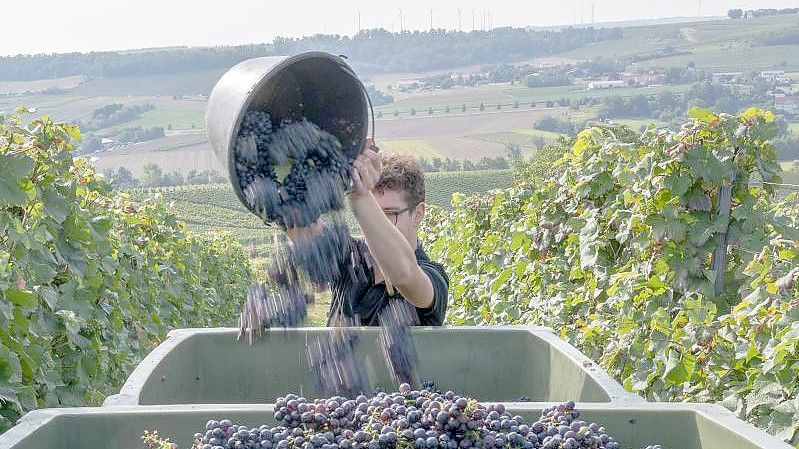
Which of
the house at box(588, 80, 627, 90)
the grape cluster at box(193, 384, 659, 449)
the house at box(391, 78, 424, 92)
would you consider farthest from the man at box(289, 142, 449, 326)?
the house at box(588, 80, 627, 90)

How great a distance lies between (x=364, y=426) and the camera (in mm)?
1650

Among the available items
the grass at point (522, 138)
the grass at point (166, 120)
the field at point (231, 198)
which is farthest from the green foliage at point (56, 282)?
the grass at point (522, 138)

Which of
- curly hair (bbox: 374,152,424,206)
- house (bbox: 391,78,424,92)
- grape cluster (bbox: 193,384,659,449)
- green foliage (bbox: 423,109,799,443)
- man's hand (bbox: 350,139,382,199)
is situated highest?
man's hand (bbox: 350,139,382,199)

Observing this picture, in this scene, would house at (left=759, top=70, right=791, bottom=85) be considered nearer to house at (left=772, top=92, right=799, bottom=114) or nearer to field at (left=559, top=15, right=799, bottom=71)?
field at (left=559, top=15, right=799, bottom=71)

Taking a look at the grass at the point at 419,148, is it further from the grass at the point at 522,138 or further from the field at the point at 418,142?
the grass at the point at 522,138

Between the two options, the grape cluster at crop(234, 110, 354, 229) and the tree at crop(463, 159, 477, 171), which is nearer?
the grape cluster at crop(234, 110, 354, 229)

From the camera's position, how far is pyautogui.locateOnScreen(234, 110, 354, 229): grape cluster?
268cm

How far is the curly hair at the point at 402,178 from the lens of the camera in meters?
3.26

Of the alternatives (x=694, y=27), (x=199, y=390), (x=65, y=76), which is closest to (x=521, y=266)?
(x=199, y=390)

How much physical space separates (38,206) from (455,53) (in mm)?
68887

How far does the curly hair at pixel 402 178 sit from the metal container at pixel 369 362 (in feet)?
1.89

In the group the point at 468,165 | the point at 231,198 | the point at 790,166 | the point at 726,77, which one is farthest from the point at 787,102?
the point at 231,198

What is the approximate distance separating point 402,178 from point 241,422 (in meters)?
1.52

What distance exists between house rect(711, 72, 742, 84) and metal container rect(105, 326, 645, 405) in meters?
54.9
